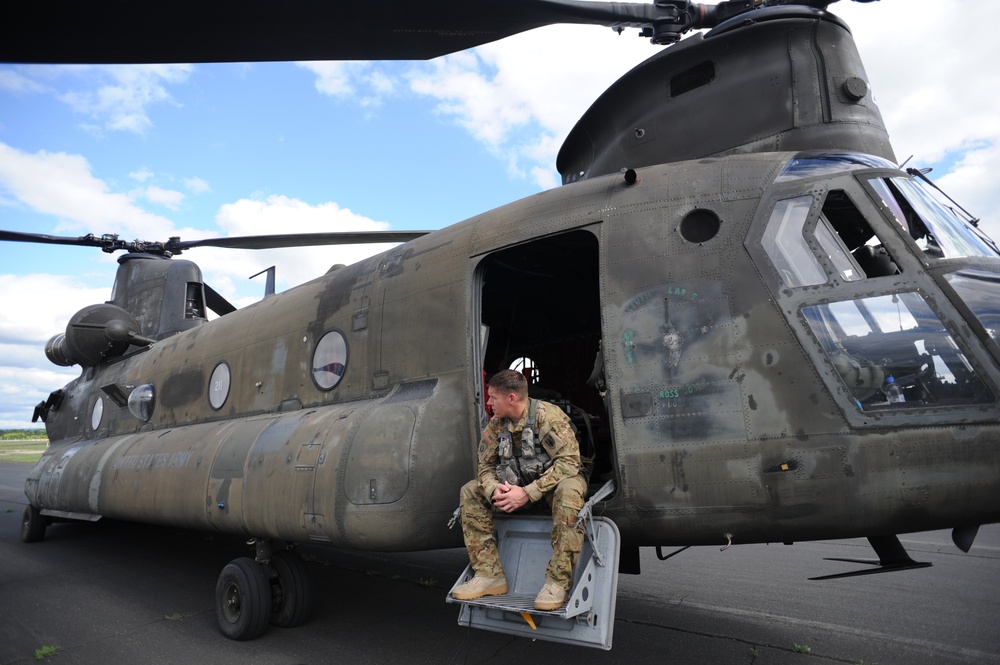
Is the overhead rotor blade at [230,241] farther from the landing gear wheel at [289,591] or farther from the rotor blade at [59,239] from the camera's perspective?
the landing gear wheel at [289,591]

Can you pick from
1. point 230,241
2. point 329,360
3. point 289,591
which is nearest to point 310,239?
point 230,241

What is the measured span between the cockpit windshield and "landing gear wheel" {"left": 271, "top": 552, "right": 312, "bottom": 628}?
16.8ft

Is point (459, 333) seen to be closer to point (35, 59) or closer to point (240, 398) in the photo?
point (35, 59)

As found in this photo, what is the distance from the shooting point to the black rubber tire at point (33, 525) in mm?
10086

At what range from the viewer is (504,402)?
388cm

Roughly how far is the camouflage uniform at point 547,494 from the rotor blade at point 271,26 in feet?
8.58

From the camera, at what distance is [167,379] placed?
27.7 feet

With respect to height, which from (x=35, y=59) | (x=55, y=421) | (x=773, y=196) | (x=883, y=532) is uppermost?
(x=35, y=59)

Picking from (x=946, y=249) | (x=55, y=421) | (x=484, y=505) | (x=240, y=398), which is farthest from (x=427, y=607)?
(x=55, y=421)

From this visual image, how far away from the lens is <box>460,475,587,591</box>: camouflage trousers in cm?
349

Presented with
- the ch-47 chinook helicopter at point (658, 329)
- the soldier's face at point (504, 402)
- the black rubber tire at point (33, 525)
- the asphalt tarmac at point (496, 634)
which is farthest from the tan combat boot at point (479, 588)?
the black rubber tire at point (33, 525)

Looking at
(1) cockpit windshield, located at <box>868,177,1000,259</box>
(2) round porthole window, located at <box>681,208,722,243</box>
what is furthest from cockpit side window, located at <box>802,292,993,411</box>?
(2) round porthole window, located at <box>681,208,722,243</box>

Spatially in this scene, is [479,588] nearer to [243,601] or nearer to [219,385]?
[243,601]

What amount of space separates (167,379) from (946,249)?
8.49 meters
